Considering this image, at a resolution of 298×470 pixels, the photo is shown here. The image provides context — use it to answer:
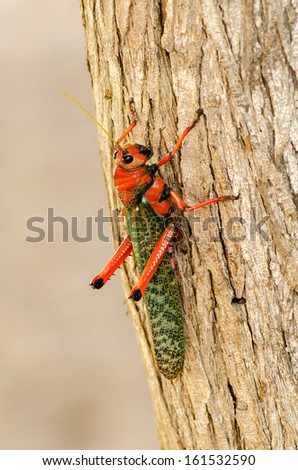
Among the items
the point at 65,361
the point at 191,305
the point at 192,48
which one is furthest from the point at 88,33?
the point at 65,361

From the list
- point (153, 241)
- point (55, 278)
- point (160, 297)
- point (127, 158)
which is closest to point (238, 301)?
point (160, 297)

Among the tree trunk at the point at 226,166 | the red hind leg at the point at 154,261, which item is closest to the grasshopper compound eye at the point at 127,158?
the tree trunk at the point at 226,166

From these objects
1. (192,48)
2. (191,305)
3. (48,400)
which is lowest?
(48,400)

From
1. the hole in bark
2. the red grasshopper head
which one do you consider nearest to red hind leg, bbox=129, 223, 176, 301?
the red grasshopper head

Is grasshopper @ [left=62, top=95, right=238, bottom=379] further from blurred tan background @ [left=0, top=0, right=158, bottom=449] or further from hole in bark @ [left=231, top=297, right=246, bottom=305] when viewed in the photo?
blurred tan background @ [left=0, top=0, right=158, bottom=449]

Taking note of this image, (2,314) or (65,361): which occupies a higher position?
(2,314)
